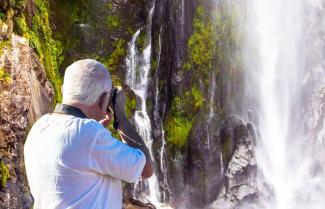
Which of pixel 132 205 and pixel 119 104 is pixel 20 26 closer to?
pixel 132 205

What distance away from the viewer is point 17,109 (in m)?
5.18

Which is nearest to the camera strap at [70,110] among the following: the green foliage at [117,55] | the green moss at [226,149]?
the green foliage at [117,55]

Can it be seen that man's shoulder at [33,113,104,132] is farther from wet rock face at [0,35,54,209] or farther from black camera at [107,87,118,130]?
wet rock face at [0,35,54,209]

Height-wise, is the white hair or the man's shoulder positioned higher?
the white hair

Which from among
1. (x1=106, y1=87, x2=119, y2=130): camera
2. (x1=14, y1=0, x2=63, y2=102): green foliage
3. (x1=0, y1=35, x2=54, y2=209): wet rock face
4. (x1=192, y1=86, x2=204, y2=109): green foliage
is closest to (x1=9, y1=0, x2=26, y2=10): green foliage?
(x1=14, y1=0, x2=63, y2=102): green foliage

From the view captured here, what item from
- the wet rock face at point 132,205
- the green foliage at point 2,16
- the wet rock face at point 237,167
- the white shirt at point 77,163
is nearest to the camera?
the white shirt at point 77,163

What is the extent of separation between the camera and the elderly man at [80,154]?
193 centimetres

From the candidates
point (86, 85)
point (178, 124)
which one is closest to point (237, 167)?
point (178, 124)

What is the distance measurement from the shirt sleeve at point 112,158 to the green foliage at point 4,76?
12.4ft

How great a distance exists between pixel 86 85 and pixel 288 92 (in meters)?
15.1

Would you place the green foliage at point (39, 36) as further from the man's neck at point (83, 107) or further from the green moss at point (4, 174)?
the man's neck at point (83, 107)

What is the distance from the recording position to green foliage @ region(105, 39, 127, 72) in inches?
506

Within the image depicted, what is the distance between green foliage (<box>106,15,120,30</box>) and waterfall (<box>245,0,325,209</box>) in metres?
4.98

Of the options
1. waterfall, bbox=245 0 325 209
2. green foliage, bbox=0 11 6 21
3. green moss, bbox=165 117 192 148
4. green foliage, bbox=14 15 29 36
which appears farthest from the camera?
waterfall, bbox=245 0 325 209
